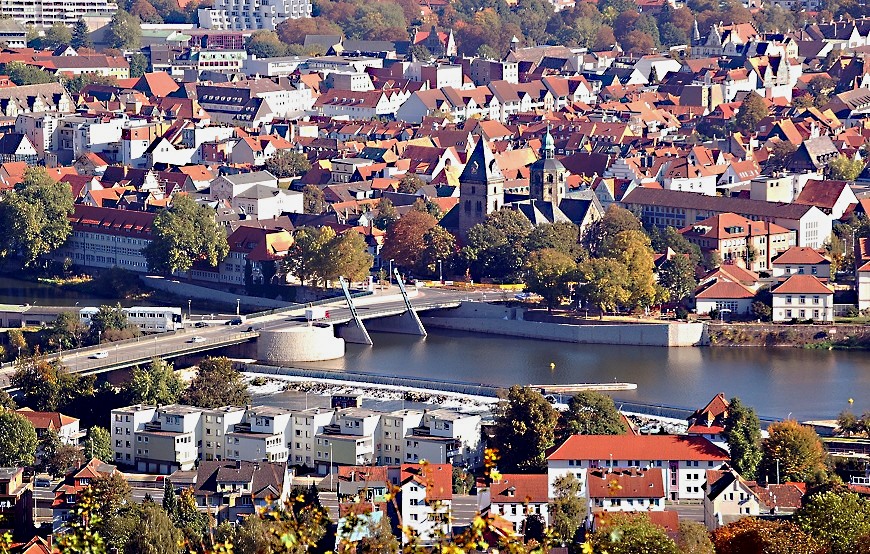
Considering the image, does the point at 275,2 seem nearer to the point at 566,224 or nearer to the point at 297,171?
the point at 297,171

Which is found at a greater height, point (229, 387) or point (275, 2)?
point (275, 2)

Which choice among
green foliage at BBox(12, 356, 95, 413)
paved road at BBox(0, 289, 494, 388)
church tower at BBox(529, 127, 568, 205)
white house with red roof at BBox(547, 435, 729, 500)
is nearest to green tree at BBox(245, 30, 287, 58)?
church tower at BBox(529, 127, 568, 205)

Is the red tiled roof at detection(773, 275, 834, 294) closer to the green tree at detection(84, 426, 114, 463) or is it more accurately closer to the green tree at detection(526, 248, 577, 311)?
the green tree at detection(526, 248, 577, 311)

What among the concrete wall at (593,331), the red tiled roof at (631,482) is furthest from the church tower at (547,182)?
the red tiled roof at (631,482)

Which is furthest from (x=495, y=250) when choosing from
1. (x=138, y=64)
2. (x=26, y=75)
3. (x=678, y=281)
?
(x=138, y=64)

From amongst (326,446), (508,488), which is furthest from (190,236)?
(508,488)
